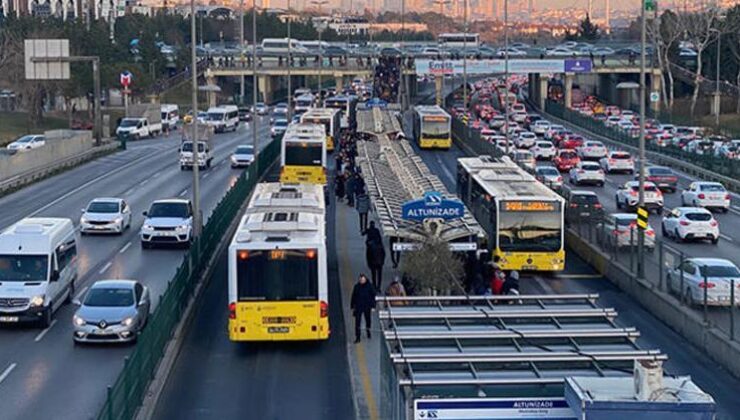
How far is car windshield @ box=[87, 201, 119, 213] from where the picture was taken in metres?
41.6

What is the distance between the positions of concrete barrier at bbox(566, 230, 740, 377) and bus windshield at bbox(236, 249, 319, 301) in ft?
24.9

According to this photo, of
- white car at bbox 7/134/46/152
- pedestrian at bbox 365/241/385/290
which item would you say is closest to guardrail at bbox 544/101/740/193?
pedestrian at bbox 365/241/385/290

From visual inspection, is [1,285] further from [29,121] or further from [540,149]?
[29,121]

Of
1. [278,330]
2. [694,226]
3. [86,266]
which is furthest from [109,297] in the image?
[694,226]

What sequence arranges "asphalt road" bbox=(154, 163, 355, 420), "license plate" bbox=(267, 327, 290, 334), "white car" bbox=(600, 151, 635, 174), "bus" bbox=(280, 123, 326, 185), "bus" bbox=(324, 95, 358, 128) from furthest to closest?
"bus" bbox=(324, 95, 358, 128) < "white car" bbox=(600, 151, 635, 174) < "bus" bbox=(280, 123, 326, 185) < "license plate" bbox=(267, 327, 290, 334) < "asphalt road" bbox=(154, 163, 355, 420)

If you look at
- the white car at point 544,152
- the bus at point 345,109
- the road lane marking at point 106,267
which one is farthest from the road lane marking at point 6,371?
the bus at point 345,109

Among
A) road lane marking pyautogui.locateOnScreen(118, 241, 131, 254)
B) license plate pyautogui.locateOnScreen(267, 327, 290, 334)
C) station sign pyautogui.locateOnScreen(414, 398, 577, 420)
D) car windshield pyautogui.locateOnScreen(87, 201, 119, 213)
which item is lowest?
road lane marking pyautogui.locateOnScreen(118, 241, 131, 254)

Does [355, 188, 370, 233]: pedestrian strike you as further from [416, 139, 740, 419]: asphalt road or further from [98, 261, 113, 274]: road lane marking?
[98, 261, 113, 274]: road lane marking

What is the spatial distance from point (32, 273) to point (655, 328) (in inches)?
527

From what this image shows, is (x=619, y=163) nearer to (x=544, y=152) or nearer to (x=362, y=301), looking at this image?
(x=544, y=152)

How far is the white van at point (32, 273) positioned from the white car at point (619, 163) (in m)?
42.8

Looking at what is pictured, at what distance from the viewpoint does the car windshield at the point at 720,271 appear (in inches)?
1064

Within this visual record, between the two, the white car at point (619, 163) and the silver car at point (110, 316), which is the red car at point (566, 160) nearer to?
the white car at point (619, 163)

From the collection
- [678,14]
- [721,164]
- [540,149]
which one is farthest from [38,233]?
[678,14]
